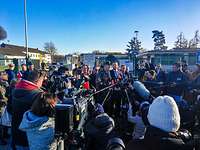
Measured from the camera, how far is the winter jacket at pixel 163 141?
7.75 feet

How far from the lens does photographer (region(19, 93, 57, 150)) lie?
3.27 m

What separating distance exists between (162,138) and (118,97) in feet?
20.3

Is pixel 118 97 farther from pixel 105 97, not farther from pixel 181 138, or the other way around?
pixel 181 138

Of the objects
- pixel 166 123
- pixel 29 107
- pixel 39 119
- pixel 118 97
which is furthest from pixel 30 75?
pixel 118 97

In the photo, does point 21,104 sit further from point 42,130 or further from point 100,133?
point 100,133

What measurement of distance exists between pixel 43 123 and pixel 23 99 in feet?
1.96

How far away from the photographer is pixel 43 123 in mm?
3277

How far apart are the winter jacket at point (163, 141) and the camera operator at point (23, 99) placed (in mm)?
1655

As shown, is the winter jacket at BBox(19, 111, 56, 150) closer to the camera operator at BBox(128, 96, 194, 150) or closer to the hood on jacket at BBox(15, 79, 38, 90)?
the hood on jacket at BBox(15, 79, 38, 90)

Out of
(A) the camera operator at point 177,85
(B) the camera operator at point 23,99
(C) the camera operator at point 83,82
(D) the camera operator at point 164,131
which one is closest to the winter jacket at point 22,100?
(B) the camera operator at point 23,99

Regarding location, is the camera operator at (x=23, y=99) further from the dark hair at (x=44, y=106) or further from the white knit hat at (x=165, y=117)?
the white knit hat at (x=165, y=117)

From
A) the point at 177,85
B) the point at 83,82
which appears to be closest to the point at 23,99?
the point at 83,82

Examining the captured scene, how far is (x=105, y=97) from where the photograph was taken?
8.13 meters

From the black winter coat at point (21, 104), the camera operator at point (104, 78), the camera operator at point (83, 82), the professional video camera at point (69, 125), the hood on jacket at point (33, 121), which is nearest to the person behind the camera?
the professional video camera at point (69, 125)
